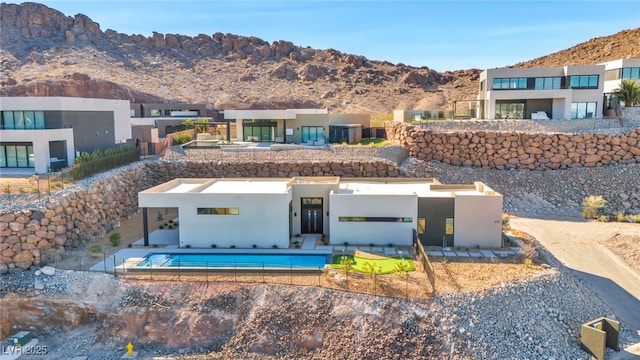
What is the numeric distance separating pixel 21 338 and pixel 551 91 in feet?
136

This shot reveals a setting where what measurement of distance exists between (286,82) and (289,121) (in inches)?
1602

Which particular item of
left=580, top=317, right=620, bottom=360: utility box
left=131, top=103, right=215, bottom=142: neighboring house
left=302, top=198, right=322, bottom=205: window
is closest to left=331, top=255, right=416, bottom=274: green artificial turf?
left=302, top=198, right=322, bottom=205: window

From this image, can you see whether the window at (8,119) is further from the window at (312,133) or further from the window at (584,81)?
the window at (584,81)

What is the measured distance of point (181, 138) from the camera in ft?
148

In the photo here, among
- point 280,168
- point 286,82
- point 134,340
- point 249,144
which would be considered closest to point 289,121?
point 249,144

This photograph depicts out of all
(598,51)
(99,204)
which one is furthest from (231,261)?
(598,51)

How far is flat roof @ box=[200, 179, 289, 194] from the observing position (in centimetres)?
2775

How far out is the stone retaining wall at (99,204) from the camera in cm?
2323

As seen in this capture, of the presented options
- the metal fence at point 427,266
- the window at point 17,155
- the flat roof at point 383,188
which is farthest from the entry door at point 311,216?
the window at point 17,155

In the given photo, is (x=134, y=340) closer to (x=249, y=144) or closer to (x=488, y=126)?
(x=249, y=144)

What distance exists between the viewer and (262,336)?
62.7 feet

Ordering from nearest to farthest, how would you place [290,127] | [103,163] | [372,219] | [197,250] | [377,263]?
[377,263], [197,250], [372,219], [103,163], [290,127]

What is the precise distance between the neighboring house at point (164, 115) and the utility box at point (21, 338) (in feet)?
100

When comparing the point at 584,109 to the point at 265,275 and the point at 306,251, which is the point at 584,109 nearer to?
the point at 306,251
